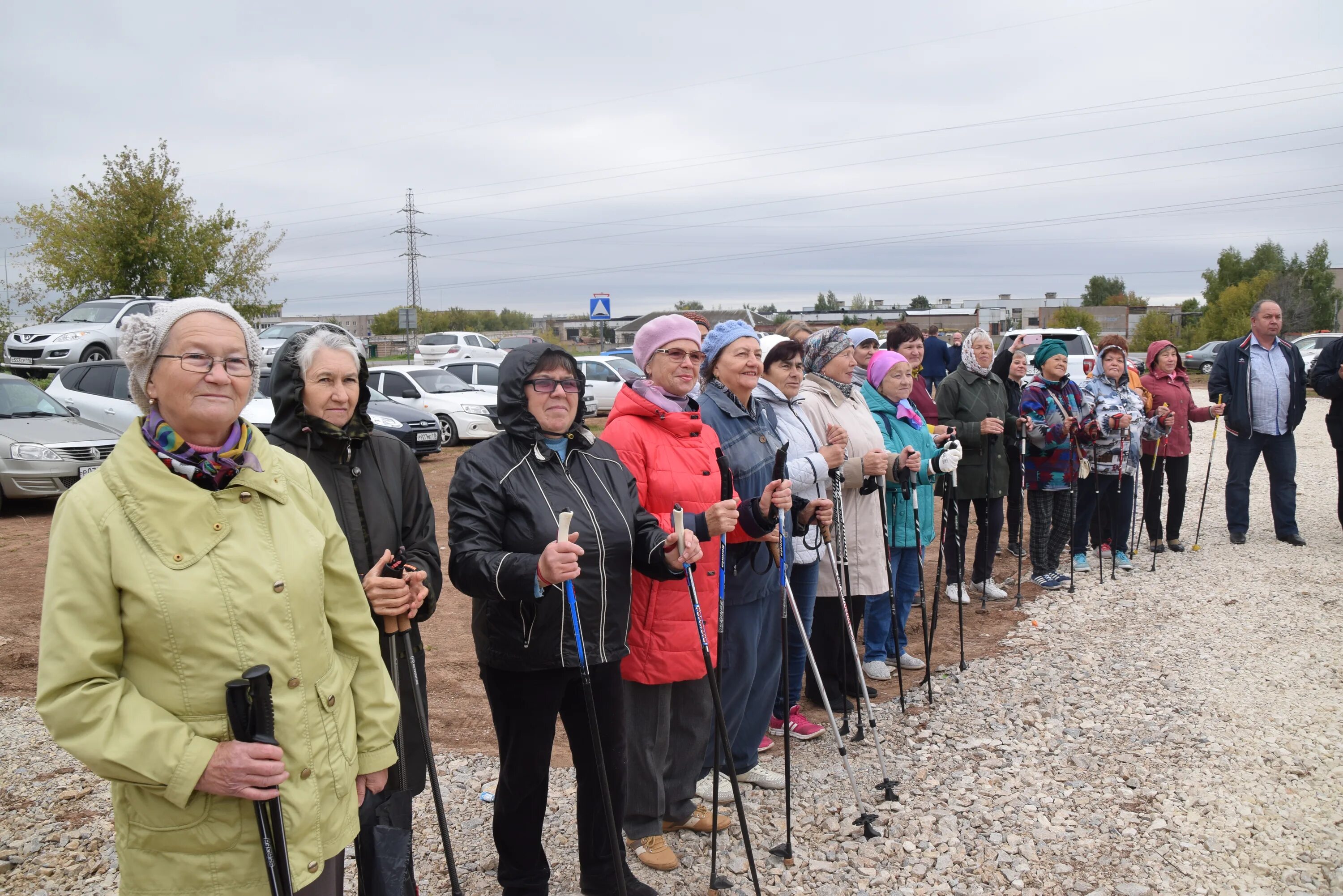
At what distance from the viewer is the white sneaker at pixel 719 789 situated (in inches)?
167

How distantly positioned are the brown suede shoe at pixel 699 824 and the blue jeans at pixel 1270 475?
7.45 meters

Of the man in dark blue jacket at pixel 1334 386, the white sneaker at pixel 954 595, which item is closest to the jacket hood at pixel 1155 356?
the man in dark blue jacket at pixel 1334 386

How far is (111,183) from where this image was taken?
70.9 ft

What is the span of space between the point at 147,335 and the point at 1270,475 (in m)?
10.1

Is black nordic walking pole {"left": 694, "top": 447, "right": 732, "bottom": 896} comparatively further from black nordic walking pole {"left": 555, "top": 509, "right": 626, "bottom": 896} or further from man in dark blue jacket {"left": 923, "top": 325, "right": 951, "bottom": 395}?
man in dark blue jacket {"left": 923, "top": 325, "right": 951, "bottom": 395}

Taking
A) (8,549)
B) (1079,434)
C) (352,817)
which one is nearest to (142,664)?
(352,817)

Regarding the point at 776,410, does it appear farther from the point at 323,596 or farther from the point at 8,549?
the point at 8,549

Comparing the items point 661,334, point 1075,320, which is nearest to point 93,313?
point 661,334

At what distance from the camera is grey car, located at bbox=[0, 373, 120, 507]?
1009cm

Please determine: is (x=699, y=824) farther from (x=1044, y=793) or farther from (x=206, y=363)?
(x=206, y=363)

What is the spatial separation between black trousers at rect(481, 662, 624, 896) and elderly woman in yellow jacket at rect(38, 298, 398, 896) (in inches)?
36.6

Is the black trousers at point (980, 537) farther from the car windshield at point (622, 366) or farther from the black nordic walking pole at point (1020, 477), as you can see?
the car windshield at point (622, 366)

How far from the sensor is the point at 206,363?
2.10 metres

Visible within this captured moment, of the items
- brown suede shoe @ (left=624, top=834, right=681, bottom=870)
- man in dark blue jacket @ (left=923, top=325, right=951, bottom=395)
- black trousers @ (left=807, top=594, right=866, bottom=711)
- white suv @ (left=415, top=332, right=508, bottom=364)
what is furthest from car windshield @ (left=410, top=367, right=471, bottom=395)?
brown suede shoe @ (left=624, top=834, right=681, bottom=870)
